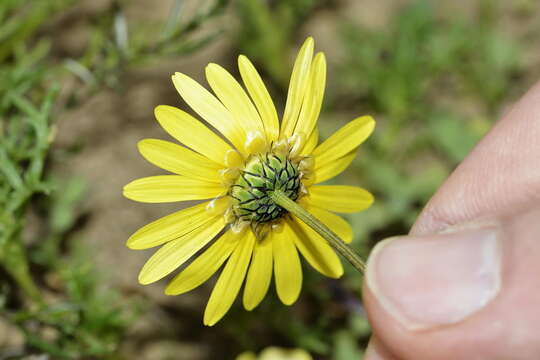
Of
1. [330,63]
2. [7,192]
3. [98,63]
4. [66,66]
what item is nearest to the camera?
[7,192]

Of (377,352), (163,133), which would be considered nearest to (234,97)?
(377,352)

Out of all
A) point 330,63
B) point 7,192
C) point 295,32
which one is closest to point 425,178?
point 330,63

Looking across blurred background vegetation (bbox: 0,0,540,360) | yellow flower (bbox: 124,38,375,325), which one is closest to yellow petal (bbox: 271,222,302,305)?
yellow flower (bbox: 124,38,375,325)

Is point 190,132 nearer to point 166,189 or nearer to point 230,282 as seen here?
point 166,189

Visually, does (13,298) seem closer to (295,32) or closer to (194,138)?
(194,138)

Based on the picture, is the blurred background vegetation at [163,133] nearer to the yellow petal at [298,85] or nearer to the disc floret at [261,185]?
the disc floret at [261,185]

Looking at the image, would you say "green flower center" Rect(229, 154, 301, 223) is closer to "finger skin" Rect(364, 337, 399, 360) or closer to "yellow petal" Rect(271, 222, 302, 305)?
"yellow petal" Rect(271, 222, 302, 305)
